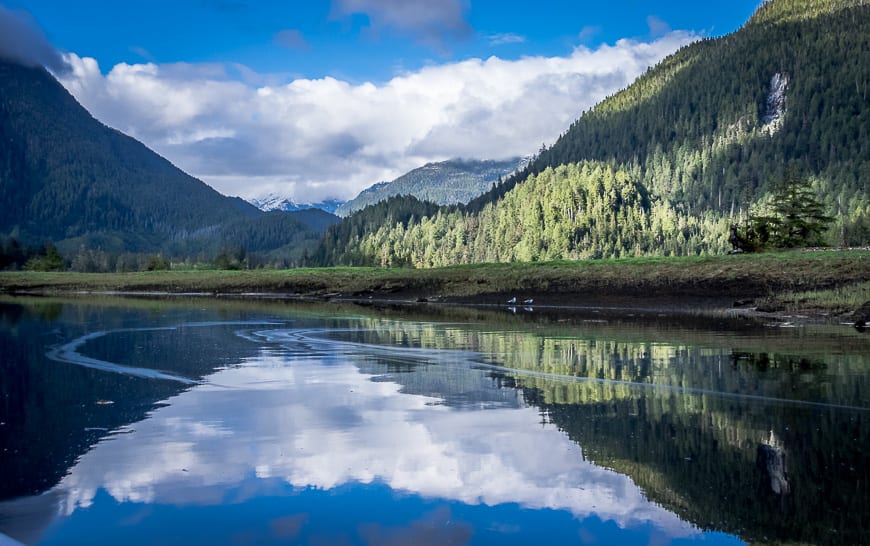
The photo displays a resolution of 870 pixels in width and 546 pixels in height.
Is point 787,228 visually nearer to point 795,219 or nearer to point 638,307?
point 795,219

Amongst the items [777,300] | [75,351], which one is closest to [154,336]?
[75,351]

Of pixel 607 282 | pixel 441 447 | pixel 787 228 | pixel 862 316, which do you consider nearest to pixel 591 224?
pixel 787 228

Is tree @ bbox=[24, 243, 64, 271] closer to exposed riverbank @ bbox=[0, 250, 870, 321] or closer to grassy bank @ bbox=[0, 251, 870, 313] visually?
grassy bank @ bbox=[0, 251, 870, 313]

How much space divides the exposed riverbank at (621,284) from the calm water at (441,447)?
21.1m

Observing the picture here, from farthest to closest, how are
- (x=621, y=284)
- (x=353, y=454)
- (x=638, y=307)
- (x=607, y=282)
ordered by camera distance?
(x=607, y=282)
(x=621, y=284)
(x=638, y=307)
(x=353, y=454)

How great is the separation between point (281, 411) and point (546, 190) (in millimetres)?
174978

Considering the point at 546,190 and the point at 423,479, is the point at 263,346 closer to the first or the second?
the point at 423,479

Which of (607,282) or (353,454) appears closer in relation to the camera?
(353,454)

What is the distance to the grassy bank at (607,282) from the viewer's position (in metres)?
48.8

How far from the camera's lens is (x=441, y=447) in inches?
568

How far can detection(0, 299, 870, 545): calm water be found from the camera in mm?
10578

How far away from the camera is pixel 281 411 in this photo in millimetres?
17766

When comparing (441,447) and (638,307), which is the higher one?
(638,307)

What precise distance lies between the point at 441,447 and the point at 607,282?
48836mm
